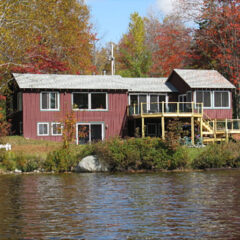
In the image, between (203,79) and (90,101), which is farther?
(203,79)

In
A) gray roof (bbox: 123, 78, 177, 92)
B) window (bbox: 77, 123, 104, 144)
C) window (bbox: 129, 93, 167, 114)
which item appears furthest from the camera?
gray roof (bbox: 123, 78, 177, 92)

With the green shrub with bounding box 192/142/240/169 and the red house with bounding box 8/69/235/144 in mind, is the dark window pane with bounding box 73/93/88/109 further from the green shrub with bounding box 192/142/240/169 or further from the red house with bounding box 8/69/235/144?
the green shrub with bounding box 192/142/240/169

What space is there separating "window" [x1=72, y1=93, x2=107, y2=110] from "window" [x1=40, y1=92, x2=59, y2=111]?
1555 mm

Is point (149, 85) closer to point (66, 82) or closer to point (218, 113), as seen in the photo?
point (218, 113)

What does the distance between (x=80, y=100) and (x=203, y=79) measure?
474 inches

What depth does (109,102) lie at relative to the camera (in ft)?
154

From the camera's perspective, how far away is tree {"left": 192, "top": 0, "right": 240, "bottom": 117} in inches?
2126

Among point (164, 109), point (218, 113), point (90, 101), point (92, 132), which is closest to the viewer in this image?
point (90, 101)

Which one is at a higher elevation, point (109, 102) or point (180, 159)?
point (109, 102)

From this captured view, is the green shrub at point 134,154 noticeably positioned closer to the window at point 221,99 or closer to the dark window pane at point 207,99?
the dark window pane at point 207,99

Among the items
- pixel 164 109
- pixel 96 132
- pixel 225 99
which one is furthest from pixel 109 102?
pixel 225 99

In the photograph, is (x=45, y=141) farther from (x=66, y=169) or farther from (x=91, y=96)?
(x=66, y=169)

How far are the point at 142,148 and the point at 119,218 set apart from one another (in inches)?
658

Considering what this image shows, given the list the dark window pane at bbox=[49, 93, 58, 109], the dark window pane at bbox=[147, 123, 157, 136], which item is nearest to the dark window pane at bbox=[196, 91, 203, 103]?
the dark window pane at bbox=[147, 123, 157, 136]
